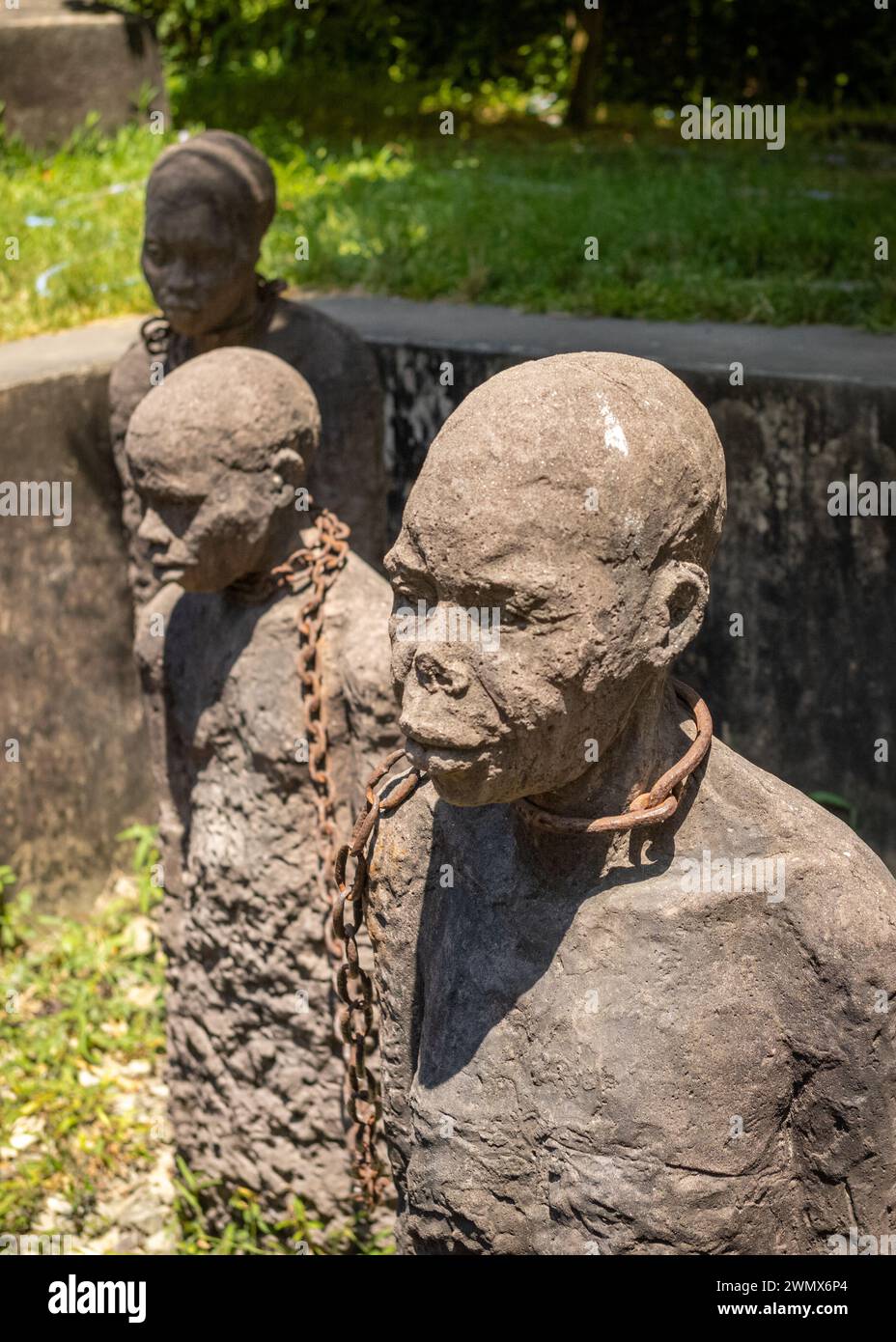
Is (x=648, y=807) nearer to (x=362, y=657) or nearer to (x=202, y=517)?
(x=362, y=657)

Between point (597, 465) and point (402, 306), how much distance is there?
183 inches

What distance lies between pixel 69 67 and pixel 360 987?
774cm

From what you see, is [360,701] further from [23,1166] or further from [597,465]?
[23,1166]

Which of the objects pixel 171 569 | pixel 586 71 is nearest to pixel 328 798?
pixel 171 569

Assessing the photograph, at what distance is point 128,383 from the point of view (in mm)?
5062

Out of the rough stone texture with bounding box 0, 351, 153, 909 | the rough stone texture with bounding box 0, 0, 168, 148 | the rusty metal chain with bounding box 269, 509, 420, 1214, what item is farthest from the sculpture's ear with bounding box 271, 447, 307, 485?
the rough stone texture with bounding box 0, 0, 168, 148

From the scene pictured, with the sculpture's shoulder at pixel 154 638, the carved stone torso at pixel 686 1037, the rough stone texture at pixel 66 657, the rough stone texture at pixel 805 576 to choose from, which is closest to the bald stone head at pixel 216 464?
the sculpture's shoulder at pixel 154 638

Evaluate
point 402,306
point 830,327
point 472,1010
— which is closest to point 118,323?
point 402,306

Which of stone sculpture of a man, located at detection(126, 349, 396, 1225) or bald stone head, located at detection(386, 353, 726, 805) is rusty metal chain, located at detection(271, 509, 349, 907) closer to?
stone sculpture of a man, located at detection(126, 349, 396, 1225)

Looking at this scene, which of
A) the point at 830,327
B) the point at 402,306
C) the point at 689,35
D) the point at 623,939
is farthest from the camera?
the point at 689,35

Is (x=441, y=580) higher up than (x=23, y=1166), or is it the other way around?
(x=441, y=580)

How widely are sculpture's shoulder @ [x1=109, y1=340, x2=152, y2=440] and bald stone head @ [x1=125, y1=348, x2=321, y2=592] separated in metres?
1.73

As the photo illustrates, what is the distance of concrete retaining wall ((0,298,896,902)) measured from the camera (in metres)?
4.70

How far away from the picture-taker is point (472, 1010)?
2.29 meters
